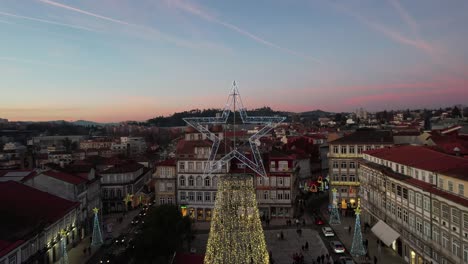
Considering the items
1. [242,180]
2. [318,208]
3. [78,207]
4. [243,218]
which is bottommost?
[318,208]

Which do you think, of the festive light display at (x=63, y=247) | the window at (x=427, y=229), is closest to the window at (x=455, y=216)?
the window at (x=427, y=229)

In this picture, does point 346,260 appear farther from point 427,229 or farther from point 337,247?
point 427,229

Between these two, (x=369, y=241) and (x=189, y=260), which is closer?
(x=189, y=260)

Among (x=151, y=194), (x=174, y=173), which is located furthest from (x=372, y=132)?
(x=151, y=194)

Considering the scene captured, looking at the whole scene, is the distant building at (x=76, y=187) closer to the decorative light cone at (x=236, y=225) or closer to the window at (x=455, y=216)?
the decorative light cone at (x=236, y=225)

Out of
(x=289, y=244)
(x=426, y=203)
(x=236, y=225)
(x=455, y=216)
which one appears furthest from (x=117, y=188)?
(x=455, y=216)

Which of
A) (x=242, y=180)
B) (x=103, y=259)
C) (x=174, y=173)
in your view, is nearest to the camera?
(x=242, y=180)

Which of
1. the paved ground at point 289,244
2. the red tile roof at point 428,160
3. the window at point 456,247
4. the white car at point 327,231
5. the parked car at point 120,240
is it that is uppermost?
the red tile roof at point 428,160

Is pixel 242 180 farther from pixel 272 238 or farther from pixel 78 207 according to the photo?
pixel 78 207
